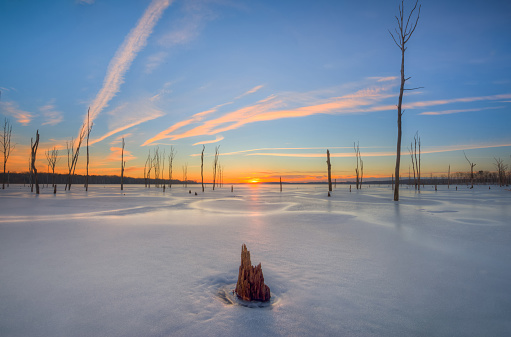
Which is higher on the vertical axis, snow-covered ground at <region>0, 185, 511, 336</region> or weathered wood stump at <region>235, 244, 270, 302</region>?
weathered wood stump at <region>235, 244, 270, 302</region>

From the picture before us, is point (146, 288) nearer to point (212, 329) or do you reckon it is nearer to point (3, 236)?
point (212, 329)

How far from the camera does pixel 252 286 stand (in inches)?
107

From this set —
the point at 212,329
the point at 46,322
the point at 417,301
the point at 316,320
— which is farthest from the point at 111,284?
the point at 417,301

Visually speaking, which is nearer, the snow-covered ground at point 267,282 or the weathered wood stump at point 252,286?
the snow-covered ground at point 267,282

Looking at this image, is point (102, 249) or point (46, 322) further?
point (102, 249)

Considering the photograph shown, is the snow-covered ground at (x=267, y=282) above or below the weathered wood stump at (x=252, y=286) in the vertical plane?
below

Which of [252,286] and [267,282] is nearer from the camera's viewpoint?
[252,286]

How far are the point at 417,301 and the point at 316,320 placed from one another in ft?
3.70

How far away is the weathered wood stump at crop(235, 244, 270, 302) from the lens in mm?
2686

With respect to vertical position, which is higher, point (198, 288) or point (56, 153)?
point (56, 153)

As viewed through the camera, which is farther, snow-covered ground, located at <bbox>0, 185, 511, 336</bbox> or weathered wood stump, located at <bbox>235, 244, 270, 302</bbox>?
weathered wood stump, located at <bbox>235, 244, 270, 302</bbox>

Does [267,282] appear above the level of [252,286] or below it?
below

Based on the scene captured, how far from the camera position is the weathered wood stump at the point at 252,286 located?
2686 mm

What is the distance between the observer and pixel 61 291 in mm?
2793
